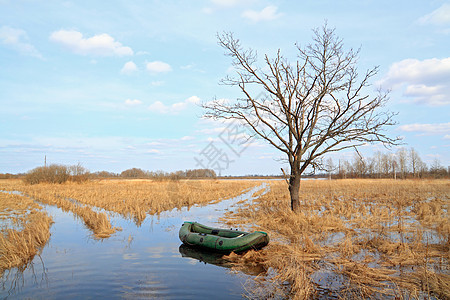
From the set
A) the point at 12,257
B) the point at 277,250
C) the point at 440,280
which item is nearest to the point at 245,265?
the point at 277,250

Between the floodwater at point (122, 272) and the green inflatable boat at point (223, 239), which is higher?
the green inflatable boat at point (223, 239)

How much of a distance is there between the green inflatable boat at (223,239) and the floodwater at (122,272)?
0.35 m

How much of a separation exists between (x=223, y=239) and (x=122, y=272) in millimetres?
3142

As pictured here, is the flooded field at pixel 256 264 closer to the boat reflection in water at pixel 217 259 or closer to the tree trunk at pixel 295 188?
the boat reflection in water at pixel 217 259

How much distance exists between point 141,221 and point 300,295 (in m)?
11.8

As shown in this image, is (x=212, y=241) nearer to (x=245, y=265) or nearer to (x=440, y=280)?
(x=245, y=265)

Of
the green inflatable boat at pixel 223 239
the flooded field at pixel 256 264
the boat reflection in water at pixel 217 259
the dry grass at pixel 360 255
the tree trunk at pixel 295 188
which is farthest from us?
the tree trunk at pixel 295 188

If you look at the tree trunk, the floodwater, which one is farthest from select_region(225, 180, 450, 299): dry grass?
the floodwater

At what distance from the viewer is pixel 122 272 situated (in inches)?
317

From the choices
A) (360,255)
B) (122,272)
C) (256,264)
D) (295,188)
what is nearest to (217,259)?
(256,264)

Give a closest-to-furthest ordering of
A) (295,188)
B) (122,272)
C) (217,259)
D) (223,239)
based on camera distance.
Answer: (122,272)
(217,259)
(223,239)
(295,188)

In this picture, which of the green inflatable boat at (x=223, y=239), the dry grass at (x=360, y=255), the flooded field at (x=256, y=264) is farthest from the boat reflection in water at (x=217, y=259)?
the dry grass at (x=360, y=255)

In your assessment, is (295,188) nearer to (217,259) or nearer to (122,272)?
(217,259)

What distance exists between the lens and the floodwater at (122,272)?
22.0 ft
